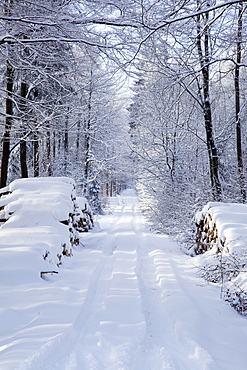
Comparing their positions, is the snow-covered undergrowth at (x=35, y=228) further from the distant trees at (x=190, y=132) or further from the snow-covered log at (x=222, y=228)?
the distant trees at (x=190, y=132)

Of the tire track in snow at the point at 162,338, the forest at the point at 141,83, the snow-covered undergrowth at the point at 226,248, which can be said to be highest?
the forest at the point at 141,83

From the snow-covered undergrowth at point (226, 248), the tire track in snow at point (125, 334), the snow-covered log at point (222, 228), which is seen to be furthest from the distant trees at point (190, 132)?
the tire track in snow at point (125, 334)

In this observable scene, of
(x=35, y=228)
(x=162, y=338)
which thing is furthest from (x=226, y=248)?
(x=35, y=228)

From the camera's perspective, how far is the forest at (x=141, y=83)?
3779mm

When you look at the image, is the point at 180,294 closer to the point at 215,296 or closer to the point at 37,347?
the point at 215,296

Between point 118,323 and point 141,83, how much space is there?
4547 mm

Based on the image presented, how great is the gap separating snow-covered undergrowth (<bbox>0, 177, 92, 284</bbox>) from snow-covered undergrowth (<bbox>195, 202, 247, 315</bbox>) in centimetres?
279

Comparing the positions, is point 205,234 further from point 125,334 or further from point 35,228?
point 125,334

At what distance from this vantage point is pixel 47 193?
7.66m

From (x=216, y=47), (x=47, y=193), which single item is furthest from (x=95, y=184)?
(x=216, y=47)

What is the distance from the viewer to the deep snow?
2277 millimetres

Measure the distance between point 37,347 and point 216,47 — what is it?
5524mm

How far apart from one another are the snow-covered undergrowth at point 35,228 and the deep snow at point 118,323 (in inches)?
5.0

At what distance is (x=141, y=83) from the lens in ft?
18.3
